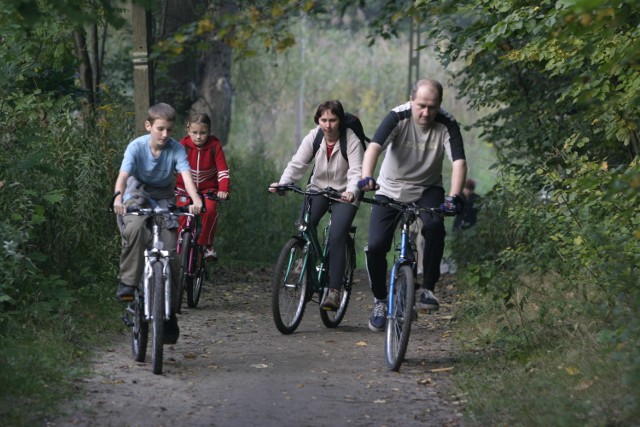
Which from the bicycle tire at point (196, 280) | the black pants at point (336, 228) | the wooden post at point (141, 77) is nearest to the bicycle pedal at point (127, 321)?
the black pants at point (336, 228)

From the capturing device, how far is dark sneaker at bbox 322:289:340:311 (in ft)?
32.7

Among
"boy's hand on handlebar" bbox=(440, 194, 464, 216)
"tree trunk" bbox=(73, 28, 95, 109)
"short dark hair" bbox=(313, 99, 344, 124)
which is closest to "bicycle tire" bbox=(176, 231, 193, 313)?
"short dark hair" bbox=(313, 99, 344, 124)

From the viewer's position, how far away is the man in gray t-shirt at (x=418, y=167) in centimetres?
895

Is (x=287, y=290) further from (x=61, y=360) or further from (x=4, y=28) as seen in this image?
(x=4, y=28)

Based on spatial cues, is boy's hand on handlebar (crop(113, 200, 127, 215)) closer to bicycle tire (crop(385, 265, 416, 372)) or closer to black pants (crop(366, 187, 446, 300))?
bicycle tire (crop(385, 265, 416, 372))

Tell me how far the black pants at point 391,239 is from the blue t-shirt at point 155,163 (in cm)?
163

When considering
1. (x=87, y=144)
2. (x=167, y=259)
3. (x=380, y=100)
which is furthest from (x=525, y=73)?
(x=380, y=100)

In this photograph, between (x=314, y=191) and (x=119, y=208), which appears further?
(x=314, y=191)

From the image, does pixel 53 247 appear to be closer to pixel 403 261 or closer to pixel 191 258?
pixel 191 258

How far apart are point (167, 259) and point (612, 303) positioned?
10.1 ft

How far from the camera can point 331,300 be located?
393 inches

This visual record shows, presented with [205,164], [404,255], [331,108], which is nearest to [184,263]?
[205,164]

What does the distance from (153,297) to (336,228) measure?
2610mm

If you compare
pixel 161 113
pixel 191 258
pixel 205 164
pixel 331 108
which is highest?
pixel 331 108
